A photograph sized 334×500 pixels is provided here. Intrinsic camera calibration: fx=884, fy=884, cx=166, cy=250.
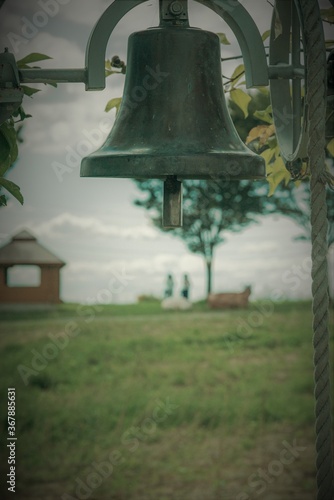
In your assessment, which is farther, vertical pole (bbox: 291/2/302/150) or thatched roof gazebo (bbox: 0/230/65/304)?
thatched roof gazebo (bbox: 0/230/65/304)

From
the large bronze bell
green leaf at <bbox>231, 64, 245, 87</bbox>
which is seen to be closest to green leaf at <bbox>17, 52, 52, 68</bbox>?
the large bronze bell

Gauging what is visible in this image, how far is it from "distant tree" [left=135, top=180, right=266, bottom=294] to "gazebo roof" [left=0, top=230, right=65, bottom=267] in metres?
3.41

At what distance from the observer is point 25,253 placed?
316 inches

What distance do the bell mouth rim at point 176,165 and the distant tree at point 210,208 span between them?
32.4 feet

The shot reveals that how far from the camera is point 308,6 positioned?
151 cm

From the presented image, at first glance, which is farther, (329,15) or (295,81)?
(329,15)

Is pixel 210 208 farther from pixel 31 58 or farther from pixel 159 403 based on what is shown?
pixel 31 58

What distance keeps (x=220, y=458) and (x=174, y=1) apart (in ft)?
21.8

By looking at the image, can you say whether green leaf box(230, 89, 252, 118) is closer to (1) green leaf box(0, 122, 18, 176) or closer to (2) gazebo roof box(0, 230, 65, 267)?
(1) green leaf box(0, 122, 18, 176)

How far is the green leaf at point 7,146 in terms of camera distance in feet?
6.66

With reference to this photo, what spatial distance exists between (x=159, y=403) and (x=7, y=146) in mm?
7018

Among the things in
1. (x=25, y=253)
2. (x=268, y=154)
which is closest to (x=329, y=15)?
(x=268, y=154)

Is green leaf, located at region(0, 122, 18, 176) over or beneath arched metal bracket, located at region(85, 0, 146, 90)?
beneath

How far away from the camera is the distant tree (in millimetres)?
11859
